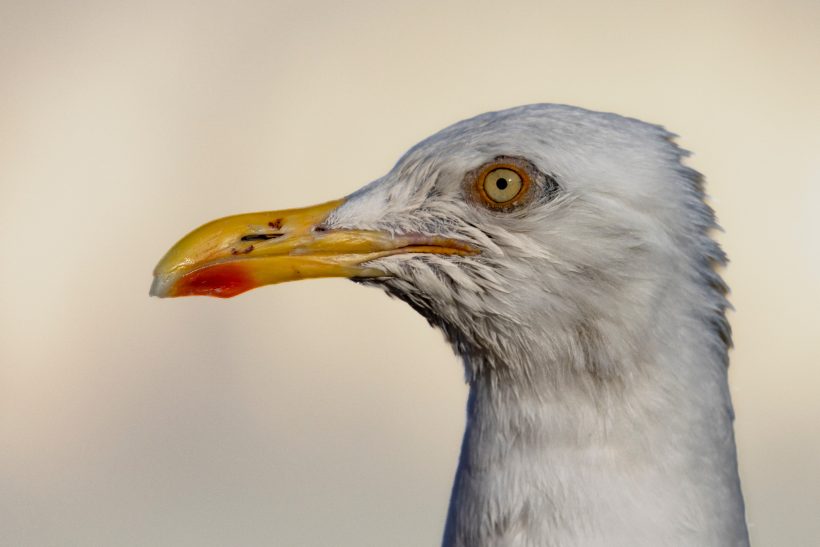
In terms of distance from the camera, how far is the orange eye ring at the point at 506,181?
1927 millimetres

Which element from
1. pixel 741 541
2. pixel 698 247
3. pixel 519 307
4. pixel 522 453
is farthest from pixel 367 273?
pixel 741 541

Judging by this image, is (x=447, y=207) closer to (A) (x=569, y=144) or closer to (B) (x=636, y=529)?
(A) (x=569, y=144)

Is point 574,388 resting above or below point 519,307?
below

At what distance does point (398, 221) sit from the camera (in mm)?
1999

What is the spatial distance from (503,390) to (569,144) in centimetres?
44

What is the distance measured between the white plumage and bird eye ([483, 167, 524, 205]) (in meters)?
0.03

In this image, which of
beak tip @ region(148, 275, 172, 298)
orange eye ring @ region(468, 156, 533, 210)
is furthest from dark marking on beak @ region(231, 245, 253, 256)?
orange eye ring @ region(468, 156, 533, 210)

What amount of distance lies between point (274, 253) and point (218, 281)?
11cm

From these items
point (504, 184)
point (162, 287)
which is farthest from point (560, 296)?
point (162, 287)

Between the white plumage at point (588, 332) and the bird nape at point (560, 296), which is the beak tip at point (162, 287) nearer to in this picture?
the bird nape at point (560, 296)

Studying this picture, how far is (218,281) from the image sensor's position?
79.7 inches

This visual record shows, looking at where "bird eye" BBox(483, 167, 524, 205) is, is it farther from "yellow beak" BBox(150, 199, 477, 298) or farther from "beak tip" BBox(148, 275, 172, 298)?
"beak tip" BBox(148, 275, 172, 298)

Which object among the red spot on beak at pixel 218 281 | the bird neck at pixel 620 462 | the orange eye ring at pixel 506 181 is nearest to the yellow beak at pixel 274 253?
the red spot on beak at pixel 218 281

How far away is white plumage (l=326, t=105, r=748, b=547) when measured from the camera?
185 cm
